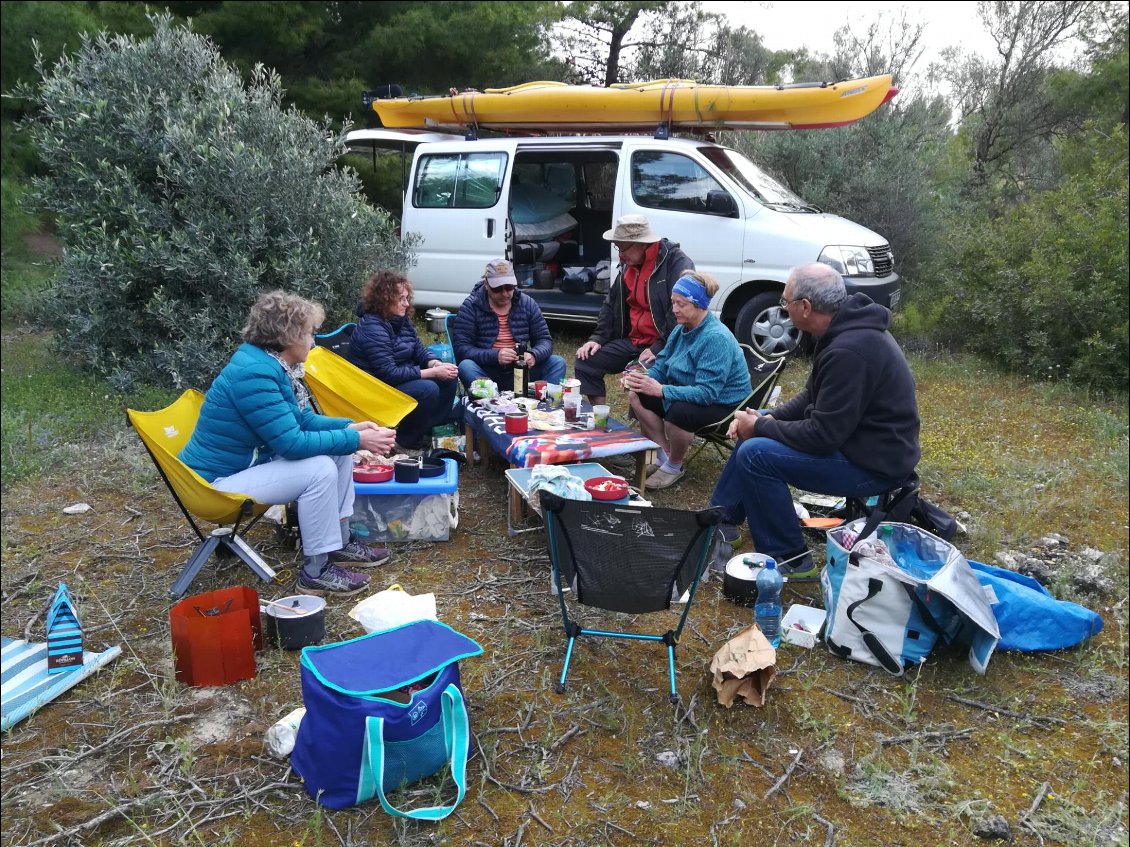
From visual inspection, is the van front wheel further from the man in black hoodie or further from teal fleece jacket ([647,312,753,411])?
the man in black hoodie

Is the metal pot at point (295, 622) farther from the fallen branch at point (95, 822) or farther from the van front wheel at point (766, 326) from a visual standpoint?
the van front wheel at point (766, 326)

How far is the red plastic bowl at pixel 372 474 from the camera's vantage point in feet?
12.6

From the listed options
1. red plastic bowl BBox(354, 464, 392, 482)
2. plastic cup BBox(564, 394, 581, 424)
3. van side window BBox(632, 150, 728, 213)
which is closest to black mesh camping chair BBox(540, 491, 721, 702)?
red plastic bowl BBox(354, 464, 392, 482)

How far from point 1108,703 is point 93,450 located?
5352 mm

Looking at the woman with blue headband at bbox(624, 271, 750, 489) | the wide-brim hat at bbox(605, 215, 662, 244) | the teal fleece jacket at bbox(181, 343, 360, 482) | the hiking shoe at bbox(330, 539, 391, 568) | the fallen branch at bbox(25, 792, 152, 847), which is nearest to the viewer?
the fallen branch at bbox(25, 792, 152, 847)

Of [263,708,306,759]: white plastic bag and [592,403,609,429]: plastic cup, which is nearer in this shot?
[263,708,306,759]: white plastic bag

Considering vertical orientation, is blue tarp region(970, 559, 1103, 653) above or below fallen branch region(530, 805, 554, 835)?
above

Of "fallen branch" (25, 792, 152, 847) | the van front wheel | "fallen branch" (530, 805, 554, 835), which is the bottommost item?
"fallen branch" (530, 805, 554, 835)

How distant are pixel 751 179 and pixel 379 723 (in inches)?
233

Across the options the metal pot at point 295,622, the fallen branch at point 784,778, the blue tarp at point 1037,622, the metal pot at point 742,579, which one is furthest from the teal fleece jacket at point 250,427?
the blue tarp at point 1037,622

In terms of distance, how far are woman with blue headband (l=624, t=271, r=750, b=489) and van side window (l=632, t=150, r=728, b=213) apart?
8.60 feet

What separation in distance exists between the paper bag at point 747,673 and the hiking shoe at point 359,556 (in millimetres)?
1659

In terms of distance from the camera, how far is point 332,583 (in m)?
3.47

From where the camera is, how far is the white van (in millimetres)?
6609
